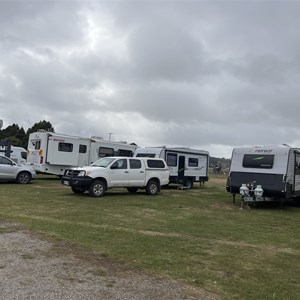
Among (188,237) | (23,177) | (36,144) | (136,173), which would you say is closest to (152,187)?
(136,173)

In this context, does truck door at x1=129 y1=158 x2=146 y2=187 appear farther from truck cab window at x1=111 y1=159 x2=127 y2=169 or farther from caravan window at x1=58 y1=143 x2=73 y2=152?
caravan window at x1=58 y1=143 x2=73 y2=152

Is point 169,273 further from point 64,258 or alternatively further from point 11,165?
point 11,165

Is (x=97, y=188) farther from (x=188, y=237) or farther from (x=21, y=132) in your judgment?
(x=21, y=132)

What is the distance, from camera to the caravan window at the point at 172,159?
78.9ft

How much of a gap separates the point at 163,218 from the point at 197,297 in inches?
261

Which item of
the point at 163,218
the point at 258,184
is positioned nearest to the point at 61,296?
the point at 163,218

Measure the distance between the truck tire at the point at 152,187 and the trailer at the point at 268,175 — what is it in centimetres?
383

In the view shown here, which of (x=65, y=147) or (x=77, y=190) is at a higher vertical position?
(x=65, y=147)

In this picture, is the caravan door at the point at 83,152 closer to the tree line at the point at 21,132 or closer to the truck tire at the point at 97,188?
the truck tire at the point at 97,188

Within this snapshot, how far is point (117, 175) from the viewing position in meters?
17.8

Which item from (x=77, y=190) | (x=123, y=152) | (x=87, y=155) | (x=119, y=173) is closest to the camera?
(x=77, y=190)

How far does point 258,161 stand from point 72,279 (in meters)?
12.4

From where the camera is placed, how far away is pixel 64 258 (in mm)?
6609

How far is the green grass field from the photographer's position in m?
6.04
